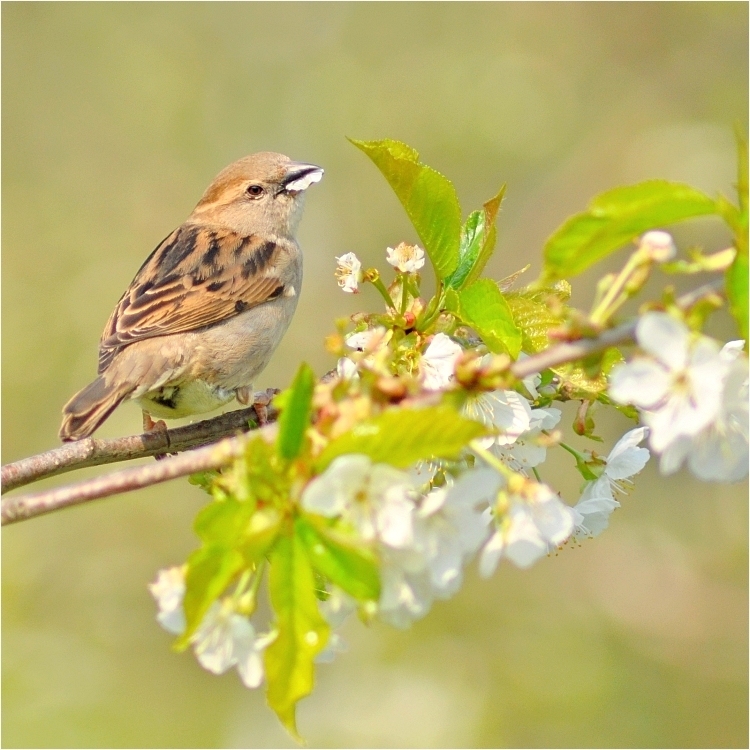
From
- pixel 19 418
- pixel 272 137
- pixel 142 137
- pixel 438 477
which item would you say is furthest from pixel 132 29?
pixel 438 477

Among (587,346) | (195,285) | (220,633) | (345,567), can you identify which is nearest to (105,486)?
(220,633)

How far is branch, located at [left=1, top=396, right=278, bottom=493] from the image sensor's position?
95.4 inches

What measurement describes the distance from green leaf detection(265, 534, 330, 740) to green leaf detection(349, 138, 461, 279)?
3.63ft

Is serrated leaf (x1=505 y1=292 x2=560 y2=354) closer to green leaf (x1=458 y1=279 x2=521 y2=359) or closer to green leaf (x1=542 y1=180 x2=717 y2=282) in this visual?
green leaf (x1=458 y1=279 x2=521 y2=359)

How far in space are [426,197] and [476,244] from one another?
0.28m

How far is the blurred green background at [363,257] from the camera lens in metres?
6.47

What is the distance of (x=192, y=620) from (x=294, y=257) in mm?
3773

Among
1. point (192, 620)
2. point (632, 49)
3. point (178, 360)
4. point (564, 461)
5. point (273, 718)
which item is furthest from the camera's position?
point (632, 49)

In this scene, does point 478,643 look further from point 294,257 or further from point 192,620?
point 192,620

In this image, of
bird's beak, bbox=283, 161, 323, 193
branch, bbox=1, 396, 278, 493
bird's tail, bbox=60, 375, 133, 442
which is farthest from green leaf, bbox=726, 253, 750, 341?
bird's beak, bbox=283, 161, 323, 193

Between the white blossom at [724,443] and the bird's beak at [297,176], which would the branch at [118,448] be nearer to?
the white blossom at [724,443]

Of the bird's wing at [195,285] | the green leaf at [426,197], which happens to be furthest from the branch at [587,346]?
the bird's wing at [195,285]

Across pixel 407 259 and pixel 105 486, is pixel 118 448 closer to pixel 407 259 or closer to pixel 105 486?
pixel 407 259

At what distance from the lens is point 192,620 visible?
5.05ft
